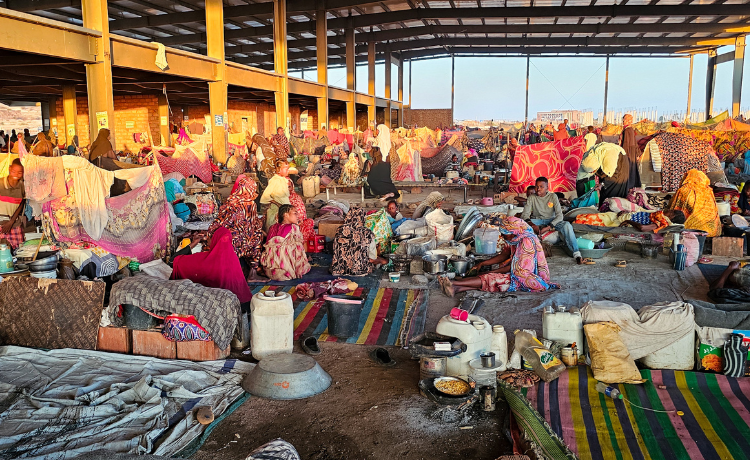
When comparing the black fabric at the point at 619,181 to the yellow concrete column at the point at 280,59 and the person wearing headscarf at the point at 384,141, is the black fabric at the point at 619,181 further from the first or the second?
the yellow concrete column at the point at 280,59

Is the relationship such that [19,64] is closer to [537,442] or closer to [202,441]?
[202,441]

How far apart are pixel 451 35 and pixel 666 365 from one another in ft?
105

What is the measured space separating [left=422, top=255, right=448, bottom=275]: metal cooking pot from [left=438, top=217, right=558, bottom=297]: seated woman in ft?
1.83

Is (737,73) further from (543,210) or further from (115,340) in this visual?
(115,340)

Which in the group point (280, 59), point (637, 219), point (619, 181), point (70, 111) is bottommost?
point (637, 219)

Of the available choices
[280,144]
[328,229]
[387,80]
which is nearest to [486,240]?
[328,229]

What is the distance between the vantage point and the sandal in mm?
4688

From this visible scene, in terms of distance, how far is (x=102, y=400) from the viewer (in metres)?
3.83

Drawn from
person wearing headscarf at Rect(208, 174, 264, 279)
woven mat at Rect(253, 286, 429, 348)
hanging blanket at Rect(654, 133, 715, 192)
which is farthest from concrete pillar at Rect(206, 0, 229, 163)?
hanging blanket at Rect(654, 133, 715, 192)

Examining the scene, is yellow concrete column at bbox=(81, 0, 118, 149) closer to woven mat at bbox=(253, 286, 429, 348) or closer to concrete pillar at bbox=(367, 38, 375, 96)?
woven mat at bbox=(253, 286, 429, 348)

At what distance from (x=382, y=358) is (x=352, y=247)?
266 centimetres

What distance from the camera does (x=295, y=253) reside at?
23.6ft

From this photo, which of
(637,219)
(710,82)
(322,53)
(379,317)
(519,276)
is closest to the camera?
(379,317)

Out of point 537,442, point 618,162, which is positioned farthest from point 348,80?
point 537,442
